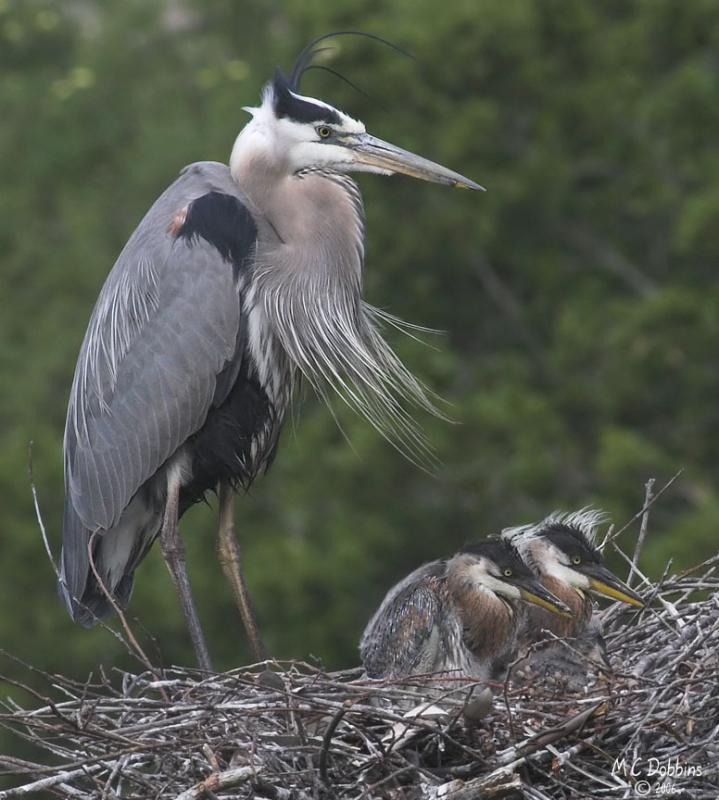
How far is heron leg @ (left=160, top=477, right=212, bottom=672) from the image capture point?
6.59 meters

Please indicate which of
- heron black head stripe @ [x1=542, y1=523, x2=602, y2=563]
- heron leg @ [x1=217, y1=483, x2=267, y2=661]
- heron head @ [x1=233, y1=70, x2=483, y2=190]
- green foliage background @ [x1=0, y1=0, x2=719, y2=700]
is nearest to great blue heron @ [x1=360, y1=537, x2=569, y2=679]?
heron black head stripe @ [x1=542, y1=523, x2=602, y2=563]

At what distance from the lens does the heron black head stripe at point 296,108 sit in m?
6.70

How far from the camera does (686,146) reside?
49.0 feet

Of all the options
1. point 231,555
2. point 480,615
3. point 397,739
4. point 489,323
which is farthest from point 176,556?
point 489,323

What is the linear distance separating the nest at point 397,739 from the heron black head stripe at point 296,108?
2.15 m

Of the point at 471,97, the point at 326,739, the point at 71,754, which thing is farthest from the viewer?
the point at 471,97

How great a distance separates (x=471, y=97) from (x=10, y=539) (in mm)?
5184

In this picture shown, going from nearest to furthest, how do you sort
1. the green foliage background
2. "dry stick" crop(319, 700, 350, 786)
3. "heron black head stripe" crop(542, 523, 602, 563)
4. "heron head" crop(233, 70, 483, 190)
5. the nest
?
"dry stick" crop(319, 700, 350, 786) < the nest < "heron black head stripe" crop(542, 523, 602, 563) < "heron head" crop(233, 70, 483, 190) < the green foliage background

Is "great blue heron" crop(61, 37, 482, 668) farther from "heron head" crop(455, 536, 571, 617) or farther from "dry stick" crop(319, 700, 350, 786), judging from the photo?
"dry stick" crop(319, 700, 350, 786)

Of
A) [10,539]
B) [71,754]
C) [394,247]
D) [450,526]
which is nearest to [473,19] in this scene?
[394,247]

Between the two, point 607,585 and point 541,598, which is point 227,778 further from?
point 607,585

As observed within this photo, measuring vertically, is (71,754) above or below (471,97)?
below

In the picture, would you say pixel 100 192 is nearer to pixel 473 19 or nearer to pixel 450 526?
pixel 473 19

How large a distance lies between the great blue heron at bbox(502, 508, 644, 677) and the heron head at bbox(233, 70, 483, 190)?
1343 millimetres
